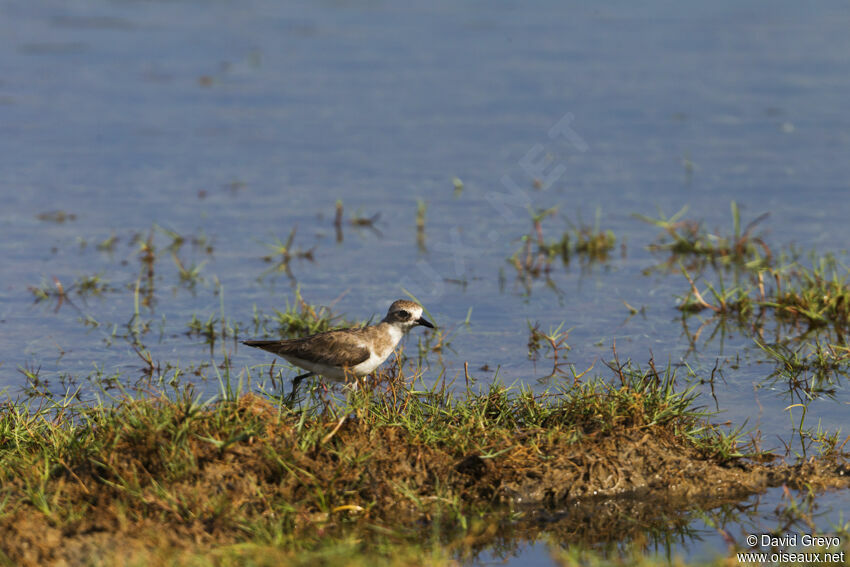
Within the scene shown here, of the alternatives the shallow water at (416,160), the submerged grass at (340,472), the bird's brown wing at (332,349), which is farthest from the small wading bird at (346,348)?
the shallow water at (416,160)

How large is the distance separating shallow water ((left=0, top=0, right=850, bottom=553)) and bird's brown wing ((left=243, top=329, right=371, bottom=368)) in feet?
3.89

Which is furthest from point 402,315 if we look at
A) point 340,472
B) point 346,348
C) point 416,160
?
point 416,160

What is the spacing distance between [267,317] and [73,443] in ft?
11.9

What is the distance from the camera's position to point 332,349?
826cm

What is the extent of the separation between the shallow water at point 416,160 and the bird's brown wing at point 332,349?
3.89 feet

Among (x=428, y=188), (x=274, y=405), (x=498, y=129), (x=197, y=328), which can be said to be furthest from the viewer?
(x=498, y=129)

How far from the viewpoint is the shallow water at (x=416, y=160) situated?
34.8 feet

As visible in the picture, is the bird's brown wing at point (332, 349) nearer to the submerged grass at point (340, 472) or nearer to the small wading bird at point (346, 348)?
the small wading bird at point (346, 348)

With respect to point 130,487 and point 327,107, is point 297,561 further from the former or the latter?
point 327,107

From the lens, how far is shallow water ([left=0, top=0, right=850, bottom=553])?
10.6 m

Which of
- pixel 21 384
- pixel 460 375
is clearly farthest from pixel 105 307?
pixel 460 375

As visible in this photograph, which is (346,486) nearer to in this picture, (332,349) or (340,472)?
(340,472)

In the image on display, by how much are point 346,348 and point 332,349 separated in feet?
0.32

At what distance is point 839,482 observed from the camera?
7.22 meters
